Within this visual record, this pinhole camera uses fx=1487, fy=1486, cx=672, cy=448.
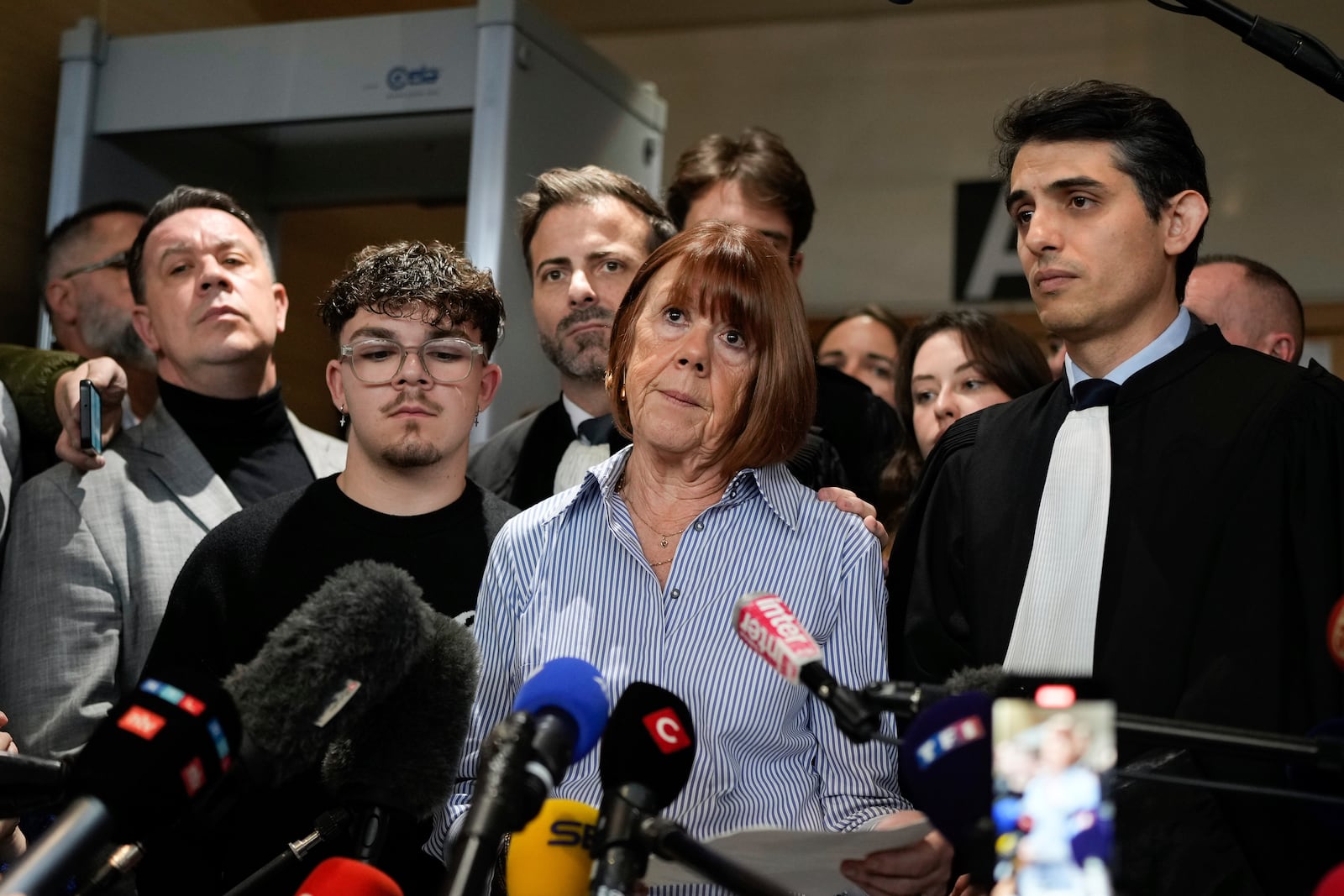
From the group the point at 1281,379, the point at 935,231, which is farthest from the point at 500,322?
the point at 935,231

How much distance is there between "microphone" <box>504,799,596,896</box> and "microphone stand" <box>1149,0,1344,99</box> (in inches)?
50.9

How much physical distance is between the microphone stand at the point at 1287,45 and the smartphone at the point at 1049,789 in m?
1.05

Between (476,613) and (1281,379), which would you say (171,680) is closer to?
(476,613)

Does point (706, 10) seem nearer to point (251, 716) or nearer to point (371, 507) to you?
point (371, 507)

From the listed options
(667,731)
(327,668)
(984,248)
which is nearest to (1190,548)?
(667,731)

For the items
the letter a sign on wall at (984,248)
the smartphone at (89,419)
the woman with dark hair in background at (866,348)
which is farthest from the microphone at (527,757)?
the letter a sign on wall at (984,248)

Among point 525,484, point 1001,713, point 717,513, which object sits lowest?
point 1001,713

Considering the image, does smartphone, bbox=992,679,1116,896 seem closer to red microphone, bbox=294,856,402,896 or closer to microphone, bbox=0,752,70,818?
red microphone, bbox=294,856,402,896

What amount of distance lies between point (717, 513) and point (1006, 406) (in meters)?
0.63

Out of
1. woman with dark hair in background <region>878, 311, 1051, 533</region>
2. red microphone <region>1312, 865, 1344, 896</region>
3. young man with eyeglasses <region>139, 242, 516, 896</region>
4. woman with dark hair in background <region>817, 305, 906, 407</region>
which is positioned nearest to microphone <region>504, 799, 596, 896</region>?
red microphone <region>1312, 865, 1344, 896</region>

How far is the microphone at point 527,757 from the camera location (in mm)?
1216

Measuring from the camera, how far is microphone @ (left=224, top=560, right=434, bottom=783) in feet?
4.82

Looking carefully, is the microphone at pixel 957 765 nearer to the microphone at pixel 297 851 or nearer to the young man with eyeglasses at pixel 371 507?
the microphone at pixel 297 851

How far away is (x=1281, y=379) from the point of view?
2.18 meters
